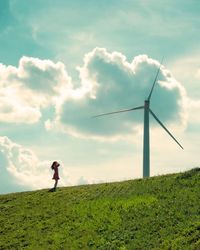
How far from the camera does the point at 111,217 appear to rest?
37.0 metres

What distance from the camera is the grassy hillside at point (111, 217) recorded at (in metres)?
32.4

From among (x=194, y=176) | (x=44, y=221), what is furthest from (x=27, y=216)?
(x=194, y=176)

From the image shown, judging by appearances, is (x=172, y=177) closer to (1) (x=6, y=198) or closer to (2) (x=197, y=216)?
(2) (x=197, y=216)

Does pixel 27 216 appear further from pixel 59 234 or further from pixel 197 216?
pixel 197 216

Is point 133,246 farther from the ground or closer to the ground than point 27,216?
closer to the ground

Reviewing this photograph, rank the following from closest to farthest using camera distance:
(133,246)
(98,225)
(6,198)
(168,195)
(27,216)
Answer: (133,246)
(98,225)
(168,195)
(27,216)
(6,198)

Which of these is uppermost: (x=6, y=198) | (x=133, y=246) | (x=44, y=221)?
(x=6, y=198)

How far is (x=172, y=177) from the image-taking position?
43719 millimetres

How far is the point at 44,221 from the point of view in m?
40.3

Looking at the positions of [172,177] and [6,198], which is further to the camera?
[6,198]

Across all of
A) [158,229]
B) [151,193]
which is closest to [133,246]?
[158,229]

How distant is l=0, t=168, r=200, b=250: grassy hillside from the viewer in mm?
32406

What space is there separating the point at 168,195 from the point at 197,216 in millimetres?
5579

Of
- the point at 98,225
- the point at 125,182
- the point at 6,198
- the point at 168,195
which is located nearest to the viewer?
the point at 98,225
